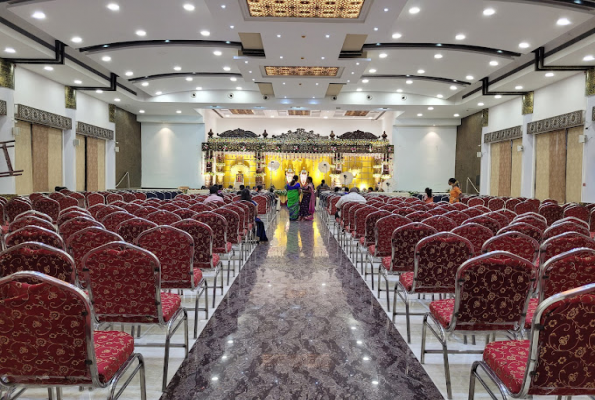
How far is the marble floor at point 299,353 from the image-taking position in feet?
8.20

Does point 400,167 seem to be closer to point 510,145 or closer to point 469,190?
point 469,190

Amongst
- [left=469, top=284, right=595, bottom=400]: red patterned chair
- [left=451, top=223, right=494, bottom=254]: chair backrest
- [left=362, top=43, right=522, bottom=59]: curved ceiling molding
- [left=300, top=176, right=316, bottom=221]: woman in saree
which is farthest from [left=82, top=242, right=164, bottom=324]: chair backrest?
[left=300, top=176, right=316, bottom=221]: woman in saree

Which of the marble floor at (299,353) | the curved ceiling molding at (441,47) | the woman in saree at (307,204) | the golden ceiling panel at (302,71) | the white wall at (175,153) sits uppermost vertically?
the curved ceiling molding at (441,47)

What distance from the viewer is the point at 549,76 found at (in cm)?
1166

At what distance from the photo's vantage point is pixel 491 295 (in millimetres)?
2391

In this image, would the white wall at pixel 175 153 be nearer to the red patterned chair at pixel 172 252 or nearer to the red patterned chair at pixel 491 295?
the red patterned chair at pixel 172 252

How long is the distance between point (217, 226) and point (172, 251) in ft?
5.10

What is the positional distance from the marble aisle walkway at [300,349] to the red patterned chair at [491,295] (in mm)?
484

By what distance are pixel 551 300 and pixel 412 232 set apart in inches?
89.4

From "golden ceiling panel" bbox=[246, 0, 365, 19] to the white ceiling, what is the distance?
0.75 ft

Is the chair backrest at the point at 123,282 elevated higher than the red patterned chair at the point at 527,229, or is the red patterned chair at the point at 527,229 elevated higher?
the red patterned chair at the point at 527,229

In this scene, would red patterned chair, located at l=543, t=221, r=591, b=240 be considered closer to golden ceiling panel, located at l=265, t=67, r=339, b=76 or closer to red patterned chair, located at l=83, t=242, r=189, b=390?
red patterned chair, located at l=83, t=242, r=189, b=390

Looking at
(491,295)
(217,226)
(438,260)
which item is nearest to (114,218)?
(217,226)

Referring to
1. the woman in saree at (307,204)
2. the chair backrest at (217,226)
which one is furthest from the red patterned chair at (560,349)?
the woman in saree at (307,204)
